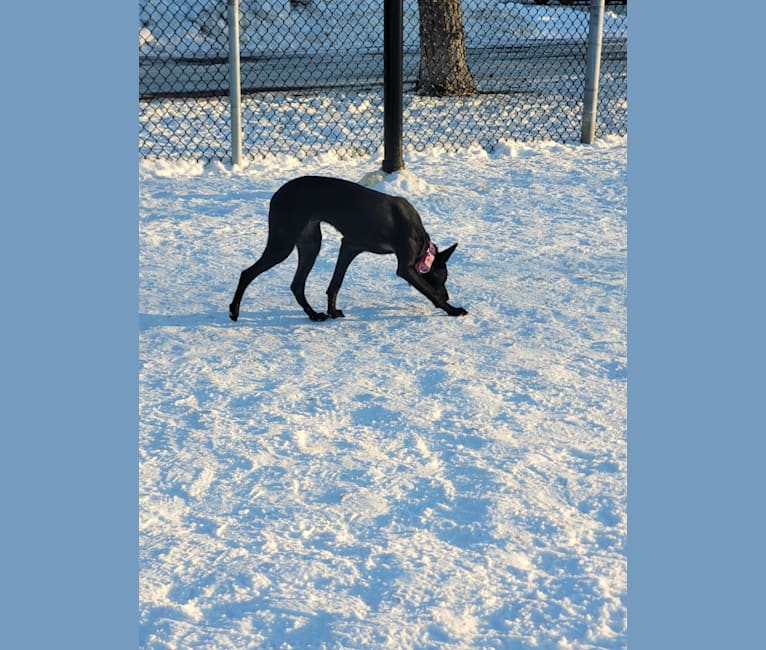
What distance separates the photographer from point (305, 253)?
538cm

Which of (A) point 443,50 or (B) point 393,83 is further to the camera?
(A) point 443,50

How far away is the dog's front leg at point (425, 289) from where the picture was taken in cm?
527

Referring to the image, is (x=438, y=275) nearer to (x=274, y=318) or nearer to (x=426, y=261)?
(x=426, y=261)

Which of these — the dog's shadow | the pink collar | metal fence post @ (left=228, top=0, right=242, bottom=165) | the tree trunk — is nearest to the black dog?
the pink collar

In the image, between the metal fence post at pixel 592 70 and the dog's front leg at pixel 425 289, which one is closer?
the dog's front leg at pixel 425 289

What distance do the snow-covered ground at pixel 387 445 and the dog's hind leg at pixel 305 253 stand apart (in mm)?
164

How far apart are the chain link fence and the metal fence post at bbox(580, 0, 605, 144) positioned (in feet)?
0.95

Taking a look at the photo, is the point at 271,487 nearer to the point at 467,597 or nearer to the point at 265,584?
the point at 265,584

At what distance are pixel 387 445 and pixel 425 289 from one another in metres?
1.35

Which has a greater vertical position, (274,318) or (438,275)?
(438,275)

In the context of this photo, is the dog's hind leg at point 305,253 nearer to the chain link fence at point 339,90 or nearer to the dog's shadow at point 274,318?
the dog's shadow at point 274,318

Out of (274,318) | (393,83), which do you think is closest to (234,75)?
(393,83)

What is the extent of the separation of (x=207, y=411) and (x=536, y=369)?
55.6 inches

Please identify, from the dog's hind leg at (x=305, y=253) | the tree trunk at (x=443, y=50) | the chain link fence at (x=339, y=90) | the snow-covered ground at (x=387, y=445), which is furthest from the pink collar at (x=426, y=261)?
the tree trunk at (x=443, y=50)
